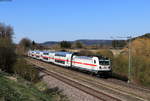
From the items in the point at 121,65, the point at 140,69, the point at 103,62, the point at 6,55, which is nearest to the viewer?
the point at 103,62

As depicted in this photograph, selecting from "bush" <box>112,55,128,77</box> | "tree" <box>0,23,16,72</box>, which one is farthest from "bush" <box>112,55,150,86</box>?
"tree" <box>0,23,16,72</box>

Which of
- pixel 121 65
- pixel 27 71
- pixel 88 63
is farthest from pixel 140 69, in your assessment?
pixel 27 71

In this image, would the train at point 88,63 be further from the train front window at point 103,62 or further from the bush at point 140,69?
the bush at point 140,69

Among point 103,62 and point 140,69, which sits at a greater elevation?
point 103,62

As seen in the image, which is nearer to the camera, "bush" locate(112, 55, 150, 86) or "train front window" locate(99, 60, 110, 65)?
"train front window" locate(99, 60, 110, 65)

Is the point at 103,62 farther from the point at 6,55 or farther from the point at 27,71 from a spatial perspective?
the point at 6,55

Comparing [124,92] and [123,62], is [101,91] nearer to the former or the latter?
[124,92]

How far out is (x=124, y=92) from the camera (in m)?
21.5

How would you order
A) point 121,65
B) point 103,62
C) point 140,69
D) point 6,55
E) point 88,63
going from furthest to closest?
point 121,65 → point 6,55 → point 140,69 → point 88,63 → point 103,62

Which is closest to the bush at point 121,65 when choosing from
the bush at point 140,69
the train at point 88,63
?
the bush at point 140,69

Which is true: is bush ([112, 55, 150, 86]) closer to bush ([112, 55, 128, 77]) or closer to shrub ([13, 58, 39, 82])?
bush ([112, 55, 128, 77])

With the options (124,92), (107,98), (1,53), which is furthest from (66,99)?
(1,53)

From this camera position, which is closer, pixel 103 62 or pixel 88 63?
pixel 103 62

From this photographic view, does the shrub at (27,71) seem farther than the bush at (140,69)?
No
